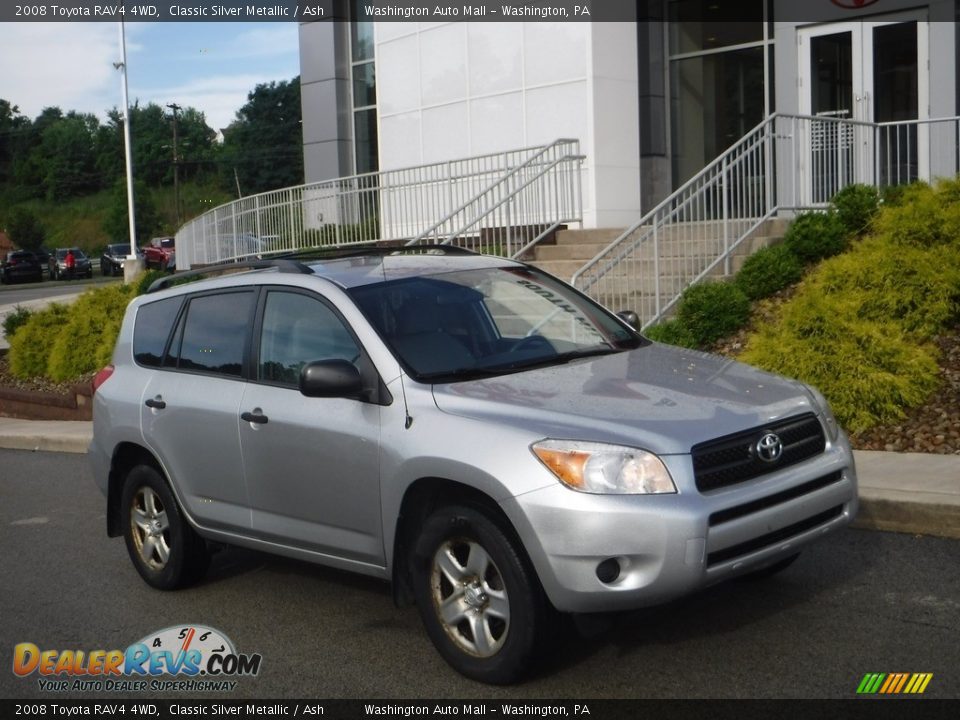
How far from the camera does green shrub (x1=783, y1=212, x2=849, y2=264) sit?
12070 mm

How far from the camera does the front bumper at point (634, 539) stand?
14.6ft

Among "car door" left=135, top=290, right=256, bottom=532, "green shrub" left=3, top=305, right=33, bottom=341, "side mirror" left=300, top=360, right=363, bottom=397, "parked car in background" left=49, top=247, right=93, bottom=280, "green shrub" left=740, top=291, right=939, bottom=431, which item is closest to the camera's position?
→ "side mirror" left=300, top=360, right=363, bottom=397

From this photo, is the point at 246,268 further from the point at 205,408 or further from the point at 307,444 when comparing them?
the point at 307,444

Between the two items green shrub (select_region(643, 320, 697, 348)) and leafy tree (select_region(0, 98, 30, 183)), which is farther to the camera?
leafy tree (select_region(0, 98, 30, 183))

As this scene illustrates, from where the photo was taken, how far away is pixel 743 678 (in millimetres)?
4781

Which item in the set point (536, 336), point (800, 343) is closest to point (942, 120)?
point (800, 343)

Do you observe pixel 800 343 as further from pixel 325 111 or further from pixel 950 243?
pixel 325 111

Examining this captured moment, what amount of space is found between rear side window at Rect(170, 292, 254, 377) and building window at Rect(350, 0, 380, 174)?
18596mm

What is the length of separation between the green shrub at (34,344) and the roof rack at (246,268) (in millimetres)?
11644

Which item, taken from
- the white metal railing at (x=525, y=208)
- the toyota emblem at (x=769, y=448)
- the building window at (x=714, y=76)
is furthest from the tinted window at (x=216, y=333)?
the building window at (x=714, y=76)

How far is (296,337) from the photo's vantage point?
5969 millimetres

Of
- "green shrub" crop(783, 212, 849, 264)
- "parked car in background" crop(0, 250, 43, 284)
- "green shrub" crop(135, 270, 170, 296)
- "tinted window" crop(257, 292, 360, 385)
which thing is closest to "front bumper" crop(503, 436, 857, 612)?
"tinted window" crop(257, 292, 360, 385)

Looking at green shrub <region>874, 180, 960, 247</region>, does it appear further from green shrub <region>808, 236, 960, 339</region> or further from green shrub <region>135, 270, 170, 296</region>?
green shrub <region>135, 270, 170, 296</region>
